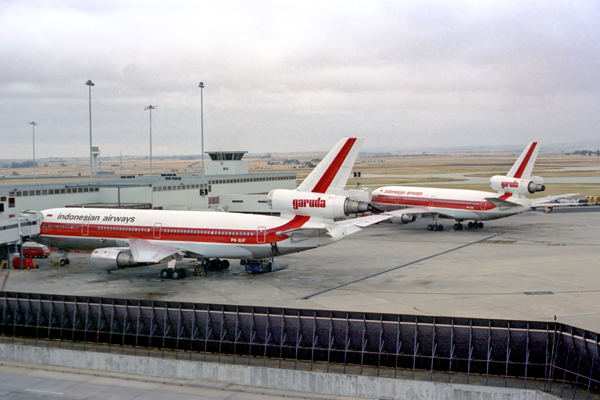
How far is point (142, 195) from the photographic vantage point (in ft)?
228

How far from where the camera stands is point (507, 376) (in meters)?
25.2

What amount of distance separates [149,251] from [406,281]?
63.6 feet

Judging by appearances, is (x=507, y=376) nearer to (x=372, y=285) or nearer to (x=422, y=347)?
(x=422, y=347)

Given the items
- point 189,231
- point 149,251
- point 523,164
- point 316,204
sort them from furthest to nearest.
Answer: point 523,164 → point 189,231 → point 149,251 → point 316,204

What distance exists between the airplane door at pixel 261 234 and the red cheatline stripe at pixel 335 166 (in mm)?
7673

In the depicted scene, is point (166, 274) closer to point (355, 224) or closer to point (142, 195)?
point (355, 224)

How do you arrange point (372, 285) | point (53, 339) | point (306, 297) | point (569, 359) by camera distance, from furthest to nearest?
point (372, 285) < point (306, 297) < point (53, 339) < point (569, 359)

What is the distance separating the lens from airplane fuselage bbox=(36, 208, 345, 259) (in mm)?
43594

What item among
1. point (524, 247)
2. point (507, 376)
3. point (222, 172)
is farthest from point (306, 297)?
point (222, 172)

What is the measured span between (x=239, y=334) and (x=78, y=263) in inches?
1183

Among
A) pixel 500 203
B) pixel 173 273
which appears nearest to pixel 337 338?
pixel 173 273

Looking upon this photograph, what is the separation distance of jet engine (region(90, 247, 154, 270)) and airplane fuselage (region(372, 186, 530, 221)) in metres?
43.3

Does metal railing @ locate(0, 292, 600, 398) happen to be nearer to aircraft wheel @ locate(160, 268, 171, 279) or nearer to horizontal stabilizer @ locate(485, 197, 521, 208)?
aircraft wheel @ locate(160, 268, 171, 279)

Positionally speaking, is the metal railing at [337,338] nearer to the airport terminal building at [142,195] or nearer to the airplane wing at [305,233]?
the airplane wing at [305,233]
